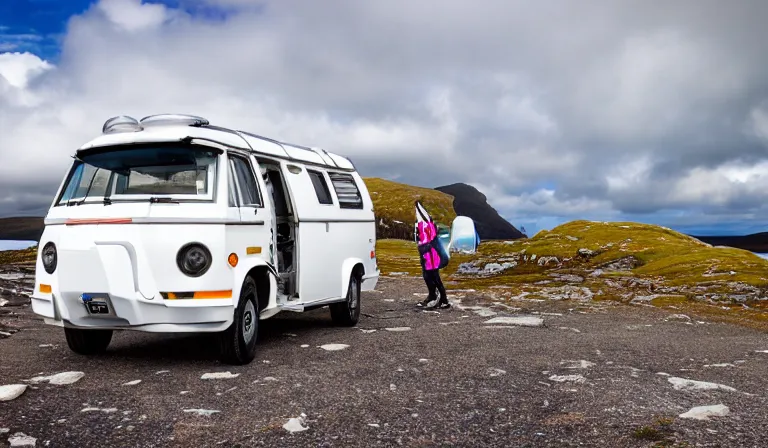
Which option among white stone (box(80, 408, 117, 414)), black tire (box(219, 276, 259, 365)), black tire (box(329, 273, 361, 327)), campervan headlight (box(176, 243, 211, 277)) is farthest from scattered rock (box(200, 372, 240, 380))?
black tire (box(329, 273, 361, 327))

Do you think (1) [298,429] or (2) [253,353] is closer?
(1) [298,429]

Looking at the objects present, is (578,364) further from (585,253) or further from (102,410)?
(585,253)

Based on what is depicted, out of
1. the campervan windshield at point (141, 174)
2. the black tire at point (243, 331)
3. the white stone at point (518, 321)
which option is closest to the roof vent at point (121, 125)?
the campervan windshield at point (141, 174)

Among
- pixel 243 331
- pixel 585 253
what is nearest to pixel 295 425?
pixel 243 331

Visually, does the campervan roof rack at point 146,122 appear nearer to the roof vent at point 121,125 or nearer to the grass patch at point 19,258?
the roof vent at point 121,125

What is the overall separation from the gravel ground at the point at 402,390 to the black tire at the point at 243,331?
170 millimetres

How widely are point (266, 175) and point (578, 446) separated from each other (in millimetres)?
7102

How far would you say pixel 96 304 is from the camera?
7844 millimetres

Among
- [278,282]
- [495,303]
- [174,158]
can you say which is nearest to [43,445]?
[174,158]

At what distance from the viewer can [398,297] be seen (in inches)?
755

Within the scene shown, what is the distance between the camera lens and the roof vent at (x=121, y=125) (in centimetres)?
869

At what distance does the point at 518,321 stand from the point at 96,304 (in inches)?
325

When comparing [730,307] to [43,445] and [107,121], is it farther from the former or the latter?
[43,445]

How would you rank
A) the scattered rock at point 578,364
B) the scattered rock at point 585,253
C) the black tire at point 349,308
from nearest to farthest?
1. the scattered rock at point 578,364
2. the black tire at point 349,308
3. the scattered rock at point 585,253
